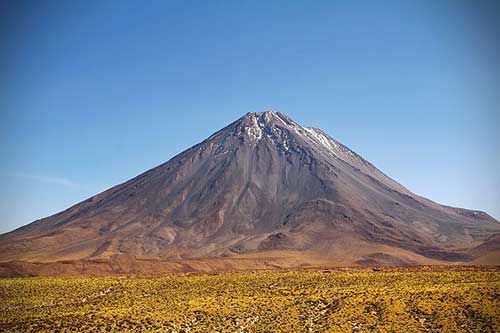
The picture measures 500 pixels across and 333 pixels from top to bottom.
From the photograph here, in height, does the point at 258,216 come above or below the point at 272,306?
above

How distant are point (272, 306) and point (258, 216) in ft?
379

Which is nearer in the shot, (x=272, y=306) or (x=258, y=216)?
(x=272, y=306)

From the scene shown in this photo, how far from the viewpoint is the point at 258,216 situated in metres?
149

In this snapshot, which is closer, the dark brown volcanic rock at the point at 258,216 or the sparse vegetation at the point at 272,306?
the sparse vegetation at the point at 272,306

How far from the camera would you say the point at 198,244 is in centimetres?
13212

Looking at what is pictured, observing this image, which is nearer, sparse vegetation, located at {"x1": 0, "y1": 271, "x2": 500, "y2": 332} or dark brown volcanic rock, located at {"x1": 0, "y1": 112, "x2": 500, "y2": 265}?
sparse vegetation, located at {"x1": 0, "y1": 271, "x2": 500, "y2": 332}

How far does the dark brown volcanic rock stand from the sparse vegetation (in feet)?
217

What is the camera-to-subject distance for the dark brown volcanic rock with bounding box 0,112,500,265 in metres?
122

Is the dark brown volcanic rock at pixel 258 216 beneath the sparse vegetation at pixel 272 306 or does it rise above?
above

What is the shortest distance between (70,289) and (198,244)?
89087 mm

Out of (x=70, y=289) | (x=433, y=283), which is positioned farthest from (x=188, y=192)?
(x=433, y=283)

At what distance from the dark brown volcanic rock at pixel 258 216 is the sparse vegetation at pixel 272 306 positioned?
66.2 m

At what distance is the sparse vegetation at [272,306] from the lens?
29.3 metres

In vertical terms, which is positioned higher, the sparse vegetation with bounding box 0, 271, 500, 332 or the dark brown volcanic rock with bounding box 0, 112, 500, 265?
the dark brown volcanic rock with bounding box 0, 112, 500, 265
